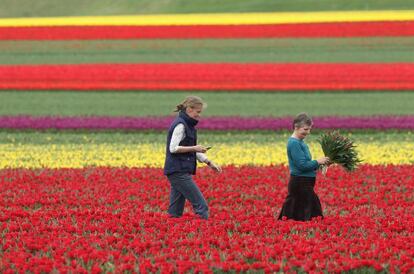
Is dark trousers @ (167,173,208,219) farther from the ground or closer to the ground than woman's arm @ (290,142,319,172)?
closer to the ground

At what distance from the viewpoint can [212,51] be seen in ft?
138

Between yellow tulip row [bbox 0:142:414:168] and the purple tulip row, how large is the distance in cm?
238

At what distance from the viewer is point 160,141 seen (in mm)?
22234

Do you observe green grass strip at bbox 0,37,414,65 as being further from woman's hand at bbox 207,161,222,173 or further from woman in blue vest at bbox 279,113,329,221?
woman's hand at bbox 207,161,222,173

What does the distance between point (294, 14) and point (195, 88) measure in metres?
19.4

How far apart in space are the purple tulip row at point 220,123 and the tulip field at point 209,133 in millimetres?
55

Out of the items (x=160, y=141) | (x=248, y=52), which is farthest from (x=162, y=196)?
(x=248, y=52)

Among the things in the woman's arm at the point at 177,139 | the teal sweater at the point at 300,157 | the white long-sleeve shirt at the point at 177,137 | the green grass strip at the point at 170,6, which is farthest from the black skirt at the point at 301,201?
the green grass strip at the point at 170,6

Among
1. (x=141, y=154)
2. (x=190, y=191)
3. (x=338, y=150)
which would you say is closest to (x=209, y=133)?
(x=141, y=154)

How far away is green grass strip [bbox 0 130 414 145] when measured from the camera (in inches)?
876

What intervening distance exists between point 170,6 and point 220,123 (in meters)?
35.1

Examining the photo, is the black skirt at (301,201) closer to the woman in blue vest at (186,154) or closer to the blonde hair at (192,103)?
the woman in blue vest at (186,154)

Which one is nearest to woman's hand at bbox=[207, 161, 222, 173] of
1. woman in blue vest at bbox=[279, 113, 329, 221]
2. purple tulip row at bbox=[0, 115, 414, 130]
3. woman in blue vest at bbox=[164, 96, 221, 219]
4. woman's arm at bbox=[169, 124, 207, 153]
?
woman in blue vest at bbox=[164, 96, 221, 219]

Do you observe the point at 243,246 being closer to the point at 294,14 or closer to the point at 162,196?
→ the point at 162,196
